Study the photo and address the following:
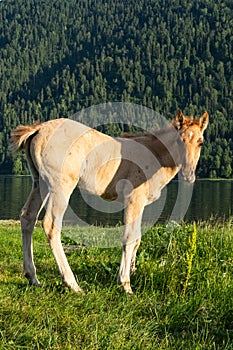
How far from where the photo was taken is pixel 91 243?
1174cm

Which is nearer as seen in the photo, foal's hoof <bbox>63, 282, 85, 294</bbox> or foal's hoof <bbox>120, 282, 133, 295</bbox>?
foal's hoof <bbox>63, 282, 85, 294</bbox>

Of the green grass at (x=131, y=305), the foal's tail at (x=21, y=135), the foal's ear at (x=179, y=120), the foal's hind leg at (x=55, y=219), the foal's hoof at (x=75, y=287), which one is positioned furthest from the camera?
the foal's ear at (x=179, y=120)

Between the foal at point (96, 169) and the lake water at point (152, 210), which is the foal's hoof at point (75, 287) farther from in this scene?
the lake water at point (152, 210)

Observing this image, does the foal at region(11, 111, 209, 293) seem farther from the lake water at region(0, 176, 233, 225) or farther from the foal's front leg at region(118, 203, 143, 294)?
the lake water at region(0, 176, 233, 225)

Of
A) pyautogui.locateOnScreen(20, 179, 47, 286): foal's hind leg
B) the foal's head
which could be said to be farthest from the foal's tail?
the foal's head

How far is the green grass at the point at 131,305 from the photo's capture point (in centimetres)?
488

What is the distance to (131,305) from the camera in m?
6.20

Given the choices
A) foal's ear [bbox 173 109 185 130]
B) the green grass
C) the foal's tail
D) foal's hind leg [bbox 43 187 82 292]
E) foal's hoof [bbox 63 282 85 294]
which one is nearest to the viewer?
the green grass

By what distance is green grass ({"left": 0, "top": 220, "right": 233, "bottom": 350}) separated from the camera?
4.88 metres

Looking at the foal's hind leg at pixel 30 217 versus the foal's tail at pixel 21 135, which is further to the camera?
the foal's hind leg at pixel 30 217

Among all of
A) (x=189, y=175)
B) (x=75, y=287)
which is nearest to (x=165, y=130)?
(x=189, y=175)

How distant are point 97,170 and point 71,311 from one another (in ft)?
8.43

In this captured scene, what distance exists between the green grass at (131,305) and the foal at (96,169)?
0.41 metres

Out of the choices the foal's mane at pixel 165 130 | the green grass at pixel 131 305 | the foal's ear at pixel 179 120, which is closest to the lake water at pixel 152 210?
the foal's mane at pixel 165 130
